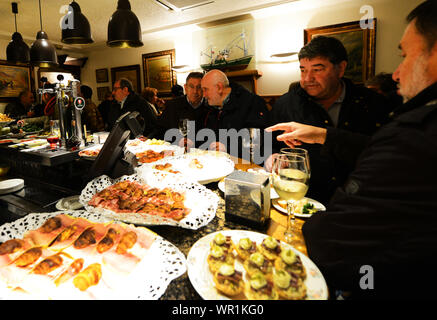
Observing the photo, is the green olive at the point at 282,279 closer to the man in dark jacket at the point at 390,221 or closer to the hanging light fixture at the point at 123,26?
the man in dark jacket at the point at 390,221

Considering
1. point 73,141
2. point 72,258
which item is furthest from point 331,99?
point 73,141

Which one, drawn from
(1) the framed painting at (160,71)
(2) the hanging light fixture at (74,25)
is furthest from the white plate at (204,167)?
(1) the framed painting at (160,71)

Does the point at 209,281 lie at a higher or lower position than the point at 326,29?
lower

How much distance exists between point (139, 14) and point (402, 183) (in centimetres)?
624

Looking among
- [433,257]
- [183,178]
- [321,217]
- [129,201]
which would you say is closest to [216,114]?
[183,178]

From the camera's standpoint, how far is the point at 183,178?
129 cm

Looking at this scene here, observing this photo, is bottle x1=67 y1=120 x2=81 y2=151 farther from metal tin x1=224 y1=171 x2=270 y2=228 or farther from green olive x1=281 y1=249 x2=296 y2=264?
green olive x1=281 y1=249 x2=296 y2=264

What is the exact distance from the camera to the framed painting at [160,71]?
7086 millimetres

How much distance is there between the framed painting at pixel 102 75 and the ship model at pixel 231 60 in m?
4.53

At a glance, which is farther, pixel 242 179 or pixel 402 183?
pixel 242 179

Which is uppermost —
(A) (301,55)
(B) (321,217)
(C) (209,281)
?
(A) (301,55)

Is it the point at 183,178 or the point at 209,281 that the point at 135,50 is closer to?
the point at 183,178

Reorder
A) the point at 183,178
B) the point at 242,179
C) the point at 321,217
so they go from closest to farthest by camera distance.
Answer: the point at 321,217 → the point at 242,179 → the point at 183,178

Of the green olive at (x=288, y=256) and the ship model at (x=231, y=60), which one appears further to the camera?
the ship model at (x=231, y=60)
